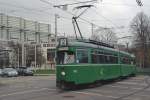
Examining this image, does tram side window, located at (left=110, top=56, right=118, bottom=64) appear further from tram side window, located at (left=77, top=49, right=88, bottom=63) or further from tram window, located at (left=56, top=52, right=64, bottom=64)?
tram window, located at (left=56, top=52, right=64, bottom=64)

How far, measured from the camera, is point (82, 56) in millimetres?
20672

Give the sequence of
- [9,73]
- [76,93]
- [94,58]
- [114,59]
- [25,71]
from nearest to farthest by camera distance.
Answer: [76,93], [94,58], [114,59], [9,73], [25,71]

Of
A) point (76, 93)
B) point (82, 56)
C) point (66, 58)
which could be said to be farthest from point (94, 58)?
point (76, 93)

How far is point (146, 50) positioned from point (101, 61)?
51259mm

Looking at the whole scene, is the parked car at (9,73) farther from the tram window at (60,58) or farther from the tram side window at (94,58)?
the tram window at (60,58)

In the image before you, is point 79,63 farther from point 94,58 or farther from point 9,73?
point 9,73

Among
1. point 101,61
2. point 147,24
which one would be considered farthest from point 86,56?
point 147,24

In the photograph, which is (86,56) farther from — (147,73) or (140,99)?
(147,73)

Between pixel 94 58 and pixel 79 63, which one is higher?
pixel 94 58

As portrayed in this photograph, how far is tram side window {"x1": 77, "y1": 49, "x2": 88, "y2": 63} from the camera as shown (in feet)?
66.4

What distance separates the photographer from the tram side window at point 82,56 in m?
20.2

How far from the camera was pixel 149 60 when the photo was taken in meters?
74.6

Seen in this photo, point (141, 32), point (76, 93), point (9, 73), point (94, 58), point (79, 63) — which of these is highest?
point (141, 32)

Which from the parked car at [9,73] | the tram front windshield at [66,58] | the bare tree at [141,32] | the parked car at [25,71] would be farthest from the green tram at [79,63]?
A: the bare tree at [141,32]
